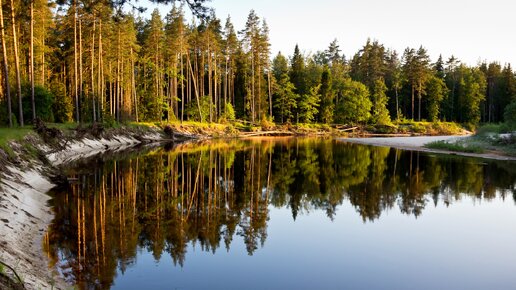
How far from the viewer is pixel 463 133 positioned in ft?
244

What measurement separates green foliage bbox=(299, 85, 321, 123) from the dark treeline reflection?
149 feet

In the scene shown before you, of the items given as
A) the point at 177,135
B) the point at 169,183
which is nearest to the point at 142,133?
the point at 177,135

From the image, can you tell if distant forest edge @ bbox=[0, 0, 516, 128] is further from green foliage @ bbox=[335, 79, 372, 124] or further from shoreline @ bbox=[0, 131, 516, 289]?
shoreline @ bbox=[0, 131, 516, 289]

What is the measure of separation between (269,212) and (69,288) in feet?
26.4

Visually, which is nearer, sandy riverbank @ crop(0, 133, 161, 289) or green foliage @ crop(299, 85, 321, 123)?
sandy riverbank @ crop(0, 133, 161, 289)

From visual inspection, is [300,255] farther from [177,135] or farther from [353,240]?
[177,135]

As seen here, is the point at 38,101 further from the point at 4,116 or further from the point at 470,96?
the point at 470,96

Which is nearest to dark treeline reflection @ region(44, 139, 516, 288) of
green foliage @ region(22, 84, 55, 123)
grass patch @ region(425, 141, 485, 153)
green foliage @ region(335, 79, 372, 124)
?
grass patch @ region(425, 141, 485, 153)

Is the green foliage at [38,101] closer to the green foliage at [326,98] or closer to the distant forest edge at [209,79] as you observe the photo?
the distant forest edge at [209,79]

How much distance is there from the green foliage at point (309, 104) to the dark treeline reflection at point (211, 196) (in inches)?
1793

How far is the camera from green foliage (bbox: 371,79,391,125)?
253ft

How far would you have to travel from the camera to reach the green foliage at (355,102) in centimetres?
7669

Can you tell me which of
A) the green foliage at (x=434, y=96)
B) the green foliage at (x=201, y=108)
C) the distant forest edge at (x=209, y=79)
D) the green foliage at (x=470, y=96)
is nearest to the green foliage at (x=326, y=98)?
the distant forest edge at (x=209, y=79)

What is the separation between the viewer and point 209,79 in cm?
6178
